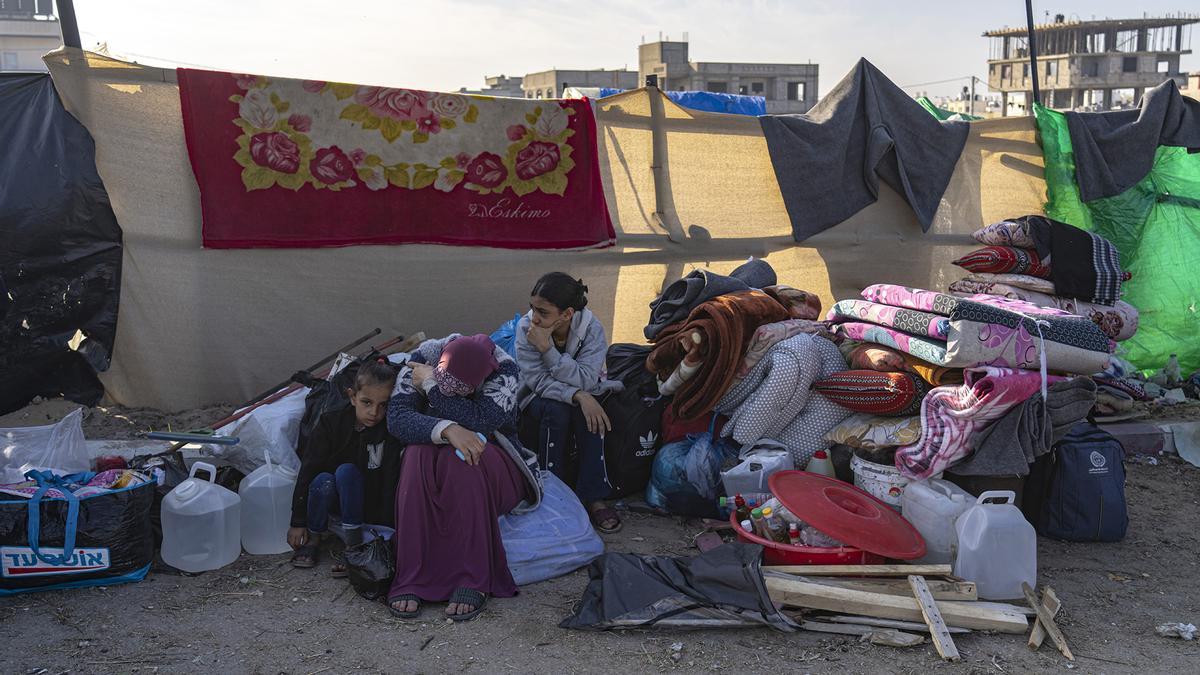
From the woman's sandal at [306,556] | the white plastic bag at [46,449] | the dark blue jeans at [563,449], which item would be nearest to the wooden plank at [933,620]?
the dark blue jeans at [563,449]

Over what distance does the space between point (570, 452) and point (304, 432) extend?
122 cm

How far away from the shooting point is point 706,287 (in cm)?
483

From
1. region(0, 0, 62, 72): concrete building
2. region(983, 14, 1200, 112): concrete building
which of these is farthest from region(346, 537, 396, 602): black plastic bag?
region(983, 14, 1200, 112): concrete building

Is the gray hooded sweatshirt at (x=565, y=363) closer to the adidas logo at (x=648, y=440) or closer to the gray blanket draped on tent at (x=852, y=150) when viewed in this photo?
the adidas logo at (x=648, y=440)

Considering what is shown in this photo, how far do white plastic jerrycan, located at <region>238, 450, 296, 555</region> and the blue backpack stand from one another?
3.25 m

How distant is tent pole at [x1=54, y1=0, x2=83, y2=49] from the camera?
5047 millimetres

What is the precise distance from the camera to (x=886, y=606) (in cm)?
343

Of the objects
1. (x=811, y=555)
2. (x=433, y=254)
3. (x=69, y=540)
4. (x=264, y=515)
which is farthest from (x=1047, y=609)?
(x=433, y=254)

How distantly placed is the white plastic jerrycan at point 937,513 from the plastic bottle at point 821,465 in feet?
1.69

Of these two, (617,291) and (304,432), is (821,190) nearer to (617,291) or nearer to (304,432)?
(617,291)

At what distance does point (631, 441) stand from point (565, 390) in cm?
42

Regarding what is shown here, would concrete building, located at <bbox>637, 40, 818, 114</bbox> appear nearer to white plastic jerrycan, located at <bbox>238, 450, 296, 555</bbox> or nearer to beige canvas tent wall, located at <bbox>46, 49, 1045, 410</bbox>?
beige canvas tent wall, located at <bbox>46, 49, 1045, 410</bbox>

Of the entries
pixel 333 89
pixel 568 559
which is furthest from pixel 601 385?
pixel 333 89

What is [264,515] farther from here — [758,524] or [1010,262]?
[1010,262]
